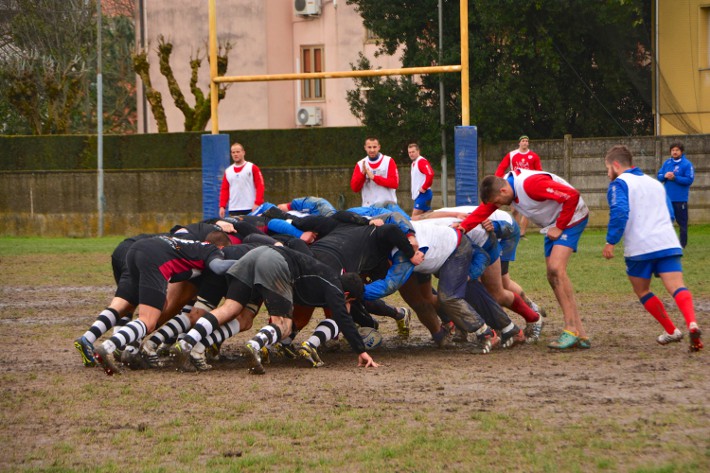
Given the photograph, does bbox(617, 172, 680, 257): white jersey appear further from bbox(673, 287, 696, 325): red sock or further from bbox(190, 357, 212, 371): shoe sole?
bbox(190, 357, 212, 371): shoe sole

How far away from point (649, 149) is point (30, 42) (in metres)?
28.9

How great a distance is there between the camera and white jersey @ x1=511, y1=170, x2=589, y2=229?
1016 centimetres

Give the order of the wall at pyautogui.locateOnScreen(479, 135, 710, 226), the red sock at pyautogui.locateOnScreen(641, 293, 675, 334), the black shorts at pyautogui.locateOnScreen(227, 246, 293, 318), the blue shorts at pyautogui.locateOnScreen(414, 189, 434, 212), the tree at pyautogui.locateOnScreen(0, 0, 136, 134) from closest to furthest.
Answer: the black shorts at pyautogui.locateOnScreen(227, 246, 293, 318) < the red sock at pyautogui.locateOnScreen(641, 293, 675, 334) < the blue shorts at pyautogui.locateOnScreen(414, 189, 434, 212) < the wall at pyautogui.locateOnScreen(479, 135, 710, 226) < the tree at pyautogui.locateOnScreen(0, 0, 136, 134)

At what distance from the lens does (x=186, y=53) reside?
42.3 m

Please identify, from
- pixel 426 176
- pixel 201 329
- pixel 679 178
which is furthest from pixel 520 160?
pixel 201 329

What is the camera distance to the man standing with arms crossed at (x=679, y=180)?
20375 mm

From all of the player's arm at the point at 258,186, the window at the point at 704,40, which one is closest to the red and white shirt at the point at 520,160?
the player's arm at the point at 258,186

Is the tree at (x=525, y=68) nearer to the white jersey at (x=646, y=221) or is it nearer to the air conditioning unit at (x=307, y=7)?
the air conditioning unit at (x=307, y=7)

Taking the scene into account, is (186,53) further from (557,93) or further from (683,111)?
(683,111)

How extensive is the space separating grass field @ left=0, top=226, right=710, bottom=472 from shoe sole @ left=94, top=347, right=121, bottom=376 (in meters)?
0.15

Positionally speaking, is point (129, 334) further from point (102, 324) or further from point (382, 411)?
point (382, 411)

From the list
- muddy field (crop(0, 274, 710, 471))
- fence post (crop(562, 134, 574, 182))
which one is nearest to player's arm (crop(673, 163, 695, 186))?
fence post (crop(562, 134, 574, 182))

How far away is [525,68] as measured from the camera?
2728cm

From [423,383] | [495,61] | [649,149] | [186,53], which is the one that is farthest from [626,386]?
[186,53]
